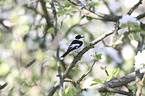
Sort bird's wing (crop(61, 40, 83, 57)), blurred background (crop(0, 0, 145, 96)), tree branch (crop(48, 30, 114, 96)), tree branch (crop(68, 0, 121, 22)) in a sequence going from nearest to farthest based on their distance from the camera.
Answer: tree branch (crop(48, 30, 114, 96)) < tree branch (crop(68, 0, 121, 22)) < blurred background (crop(0, 0, 145, 96)) < bird's wing (crop(61, 40, 83, 57))

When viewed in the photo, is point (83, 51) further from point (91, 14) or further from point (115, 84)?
point (115, 84)

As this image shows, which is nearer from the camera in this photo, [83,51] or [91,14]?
[83,51]

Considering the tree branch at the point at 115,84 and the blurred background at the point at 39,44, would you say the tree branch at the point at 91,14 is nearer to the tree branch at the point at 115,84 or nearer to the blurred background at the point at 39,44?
the blurred background at the point at 39,44

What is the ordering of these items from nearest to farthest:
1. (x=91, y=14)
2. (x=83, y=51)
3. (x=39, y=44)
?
(x=83, y=51) → (x=91, y=14) → (x=39, y=44)

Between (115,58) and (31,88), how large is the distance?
2721 mm

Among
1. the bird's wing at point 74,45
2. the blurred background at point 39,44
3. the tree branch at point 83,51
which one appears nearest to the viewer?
the tree branch at point 83,51

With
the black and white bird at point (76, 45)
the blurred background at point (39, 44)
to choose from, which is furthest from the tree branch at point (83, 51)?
the black and white bird at point (76, 45)

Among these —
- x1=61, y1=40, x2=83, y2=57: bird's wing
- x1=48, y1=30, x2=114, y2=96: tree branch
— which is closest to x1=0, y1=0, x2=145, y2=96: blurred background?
x1=61, y1=40, x2=83, y2=57: bird's wing

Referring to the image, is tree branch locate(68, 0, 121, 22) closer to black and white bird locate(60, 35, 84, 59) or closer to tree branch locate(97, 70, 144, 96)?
tree branch locate(97, 70, 144, 96)

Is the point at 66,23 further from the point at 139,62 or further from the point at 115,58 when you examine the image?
the point at 115,58

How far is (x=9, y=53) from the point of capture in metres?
3.29

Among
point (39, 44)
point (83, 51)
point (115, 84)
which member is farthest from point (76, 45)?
point (83, 51)

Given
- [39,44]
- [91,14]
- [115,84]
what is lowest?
[115,84]

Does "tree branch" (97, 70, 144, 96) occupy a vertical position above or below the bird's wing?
below
